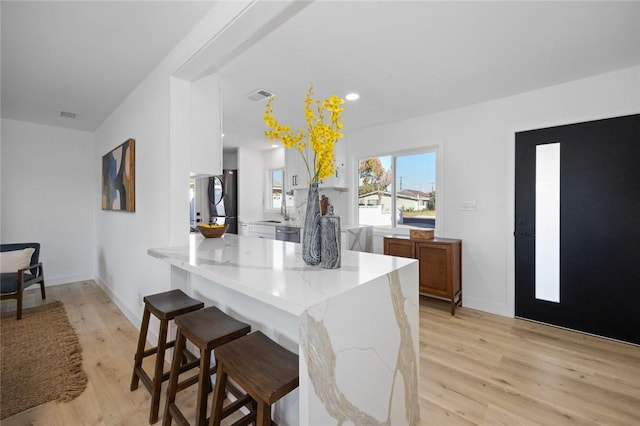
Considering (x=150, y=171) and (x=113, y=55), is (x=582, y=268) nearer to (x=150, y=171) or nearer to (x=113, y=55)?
(x=150, y=171)

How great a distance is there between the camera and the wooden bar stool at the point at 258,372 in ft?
3.41

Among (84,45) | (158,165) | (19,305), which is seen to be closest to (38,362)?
(19,305)

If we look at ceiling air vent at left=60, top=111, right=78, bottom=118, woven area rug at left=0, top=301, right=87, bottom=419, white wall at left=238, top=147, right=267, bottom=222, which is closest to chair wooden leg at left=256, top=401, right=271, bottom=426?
woven area rug at left=0, top=301, right=87, bottom=419

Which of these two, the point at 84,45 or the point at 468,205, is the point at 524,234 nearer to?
the point at 468,205

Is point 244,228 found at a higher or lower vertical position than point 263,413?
higher

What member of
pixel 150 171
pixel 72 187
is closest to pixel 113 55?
pixel 150 171

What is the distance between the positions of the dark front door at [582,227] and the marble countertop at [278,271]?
2.21 metres

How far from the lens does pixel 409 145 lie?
12.6 ft

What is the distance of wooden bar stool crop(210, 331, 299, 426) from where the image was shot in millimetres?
1040

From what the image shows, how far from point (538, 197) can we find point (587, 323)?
1239 mm

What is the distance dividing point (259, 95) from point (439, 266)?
106 inches

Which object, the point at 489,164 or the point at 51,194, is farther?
the point at 51,194

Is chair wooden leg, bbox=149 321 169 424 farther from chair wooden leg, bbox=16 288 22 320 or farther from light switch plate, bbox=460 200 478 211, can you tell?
light switch plate, bbox=460 200 478 211

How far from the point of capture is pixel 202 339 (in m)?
1.36
